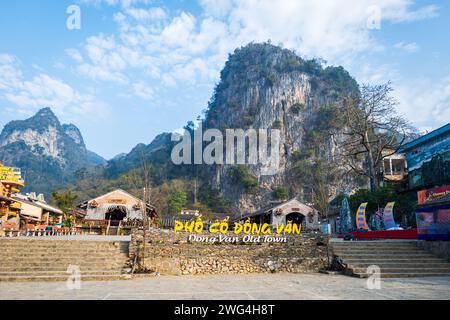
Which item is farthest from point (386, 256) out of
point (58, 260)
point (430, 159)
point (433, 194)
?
point (430, 159)

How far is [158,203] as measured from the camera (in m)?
48.5

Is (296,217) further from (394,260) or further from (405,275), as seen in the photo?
(405,275)

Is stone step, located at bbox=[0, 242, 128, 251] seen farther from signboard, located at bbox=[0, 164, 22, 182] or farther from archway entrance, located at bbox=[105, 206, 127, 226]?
signboard, located at bbox=[0, 164, 22, 182]

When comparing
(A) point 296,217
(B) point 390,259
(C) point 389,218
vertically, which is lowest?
(B) point 390,259

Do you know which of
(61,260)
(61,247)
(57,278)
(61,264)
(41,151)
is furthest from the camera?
(41,151)

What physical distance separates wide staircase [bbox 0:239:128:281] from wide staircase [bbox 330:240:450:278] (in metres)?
8.47

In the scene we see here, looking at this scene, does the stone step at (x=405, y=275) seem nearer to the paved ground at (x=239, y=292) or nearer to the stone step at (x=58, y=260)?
the paved ground at (x=239, y=292)

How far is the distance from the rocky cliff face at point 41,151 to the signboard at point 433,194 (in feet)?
308

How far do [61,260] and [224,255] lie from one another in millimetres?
6134

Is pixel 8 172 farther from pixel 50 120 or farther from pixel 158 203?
pixel 50 120

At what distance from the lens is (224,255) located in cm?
1271

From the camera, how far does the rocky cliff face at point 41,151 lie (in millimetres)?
93875

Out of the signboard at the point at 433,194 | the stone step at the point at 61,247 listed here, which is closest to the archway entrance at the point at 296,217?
the signboard at the point at 433,194
